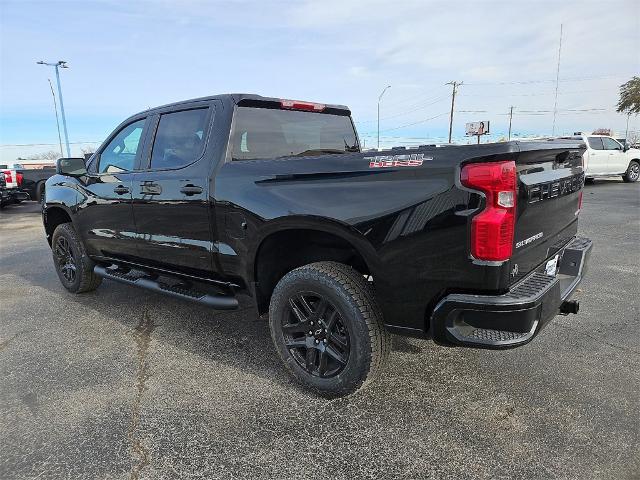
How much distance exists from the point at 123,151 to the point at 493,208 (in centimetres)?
353

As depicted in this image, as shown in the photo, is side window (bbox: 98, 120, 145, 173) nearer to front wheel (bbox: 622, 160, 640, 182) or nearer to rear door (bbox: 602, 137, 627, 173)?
rear door (bbox: 602, 137, 627, 173)

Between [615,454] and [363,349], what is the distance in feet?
4.40

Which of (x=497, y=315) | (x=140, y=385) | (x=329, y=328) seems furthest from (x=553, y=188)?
(x=140, y=385)

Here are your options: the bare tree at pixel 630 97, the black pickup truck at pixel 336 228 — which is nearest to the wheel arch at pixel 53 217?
the black pickup truck at pixel 336 228

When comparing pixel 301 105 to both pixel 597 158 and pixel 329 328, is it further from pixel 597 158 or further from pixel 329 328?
pixel 597 158

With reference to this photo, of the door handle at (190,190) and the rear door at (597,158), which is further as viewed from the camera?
the rear door at (597,158)

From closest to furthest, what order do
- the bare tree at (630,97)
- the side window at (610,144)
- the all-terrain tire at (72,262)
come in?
the all-terrain tire at (72,262), the side window at (610,144), the bare tree at (630,97)

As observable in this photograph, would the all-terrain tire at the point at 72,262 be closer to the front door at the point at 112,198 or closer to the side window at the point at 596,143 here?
the front door at the point at 112,198

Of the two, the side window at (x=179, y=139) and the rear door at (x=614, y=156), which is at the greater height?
the side window at (x=179, y=139)

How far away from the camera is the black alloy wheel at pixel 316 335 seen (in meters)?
2.82

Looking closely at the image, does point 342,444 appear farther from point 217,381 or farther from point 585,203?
point 585,203

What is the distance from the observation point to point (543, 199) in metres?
2.61

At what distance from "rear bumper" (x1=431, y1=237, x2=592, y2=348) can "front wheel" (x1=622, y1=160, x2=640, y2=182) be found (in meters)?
18.1

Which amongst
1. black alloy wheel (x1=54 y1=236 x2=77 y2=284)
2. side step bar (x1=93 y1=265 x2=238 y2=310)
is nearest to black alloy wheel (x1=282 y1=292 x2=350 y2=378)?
side step bar (x1=93 y1=265 x2=238 y2=310)
